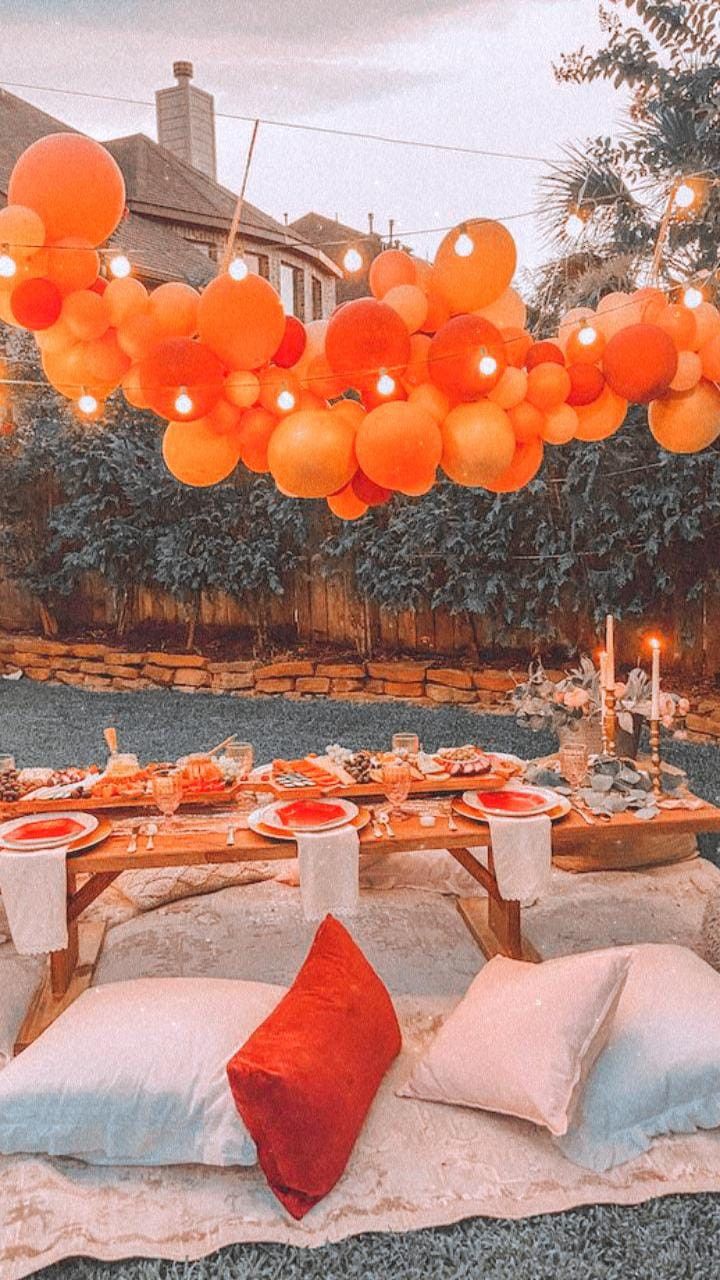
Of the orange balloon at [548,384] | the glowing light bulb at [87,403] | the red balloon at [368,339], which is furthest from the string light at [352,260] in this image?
the glowing light bulb at [87,403]

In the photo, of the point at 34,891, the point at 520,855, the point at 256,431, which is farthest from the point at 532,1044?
the point at 256,431

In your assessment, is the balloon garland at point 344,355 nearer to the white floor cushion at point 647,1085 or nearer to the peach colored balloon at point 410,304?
the peach colored balloon at point 410,304

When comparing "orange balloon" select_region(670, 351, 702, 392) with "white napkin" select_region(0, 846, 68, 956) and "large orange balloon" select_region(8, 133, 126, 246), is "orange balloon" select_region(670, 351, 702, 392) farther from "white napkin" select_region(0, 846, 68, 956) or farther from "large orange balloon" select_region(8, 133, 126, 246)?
"white napkin" select_region(0, 846, 68, 956)

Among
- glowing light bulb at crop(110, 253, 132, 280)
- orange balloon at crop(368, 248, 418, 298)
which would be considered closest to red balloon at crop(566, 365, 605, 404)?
orange balloon at crop(368, 248, 418, 298)

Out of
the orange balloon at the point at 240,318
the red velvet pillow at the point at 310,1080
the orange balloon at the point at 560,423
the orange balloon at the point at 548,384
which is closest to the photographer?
the red velvet pillow at the point at 310,1080

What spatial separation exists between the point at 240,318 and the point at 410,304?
0.54 m

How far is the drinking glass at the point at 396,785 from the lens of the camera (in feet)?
9.67

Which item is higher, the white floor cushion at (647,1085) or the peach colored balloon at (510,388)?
the peach colored balloon at (510,388)

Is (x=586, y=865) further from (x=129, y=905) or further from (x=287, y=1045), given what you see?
(x=287, y=1045)

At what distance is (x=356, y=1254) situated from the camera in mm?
1844

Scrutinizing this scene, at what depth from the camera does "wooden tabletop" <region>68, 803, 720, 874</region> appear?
2668 millimetres

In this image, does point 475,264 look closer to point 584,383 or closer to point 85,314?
point 584,383

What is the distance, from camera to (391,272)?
3061mm

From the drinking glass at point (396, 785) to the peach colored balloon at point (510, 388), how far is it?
1226 millimetres
